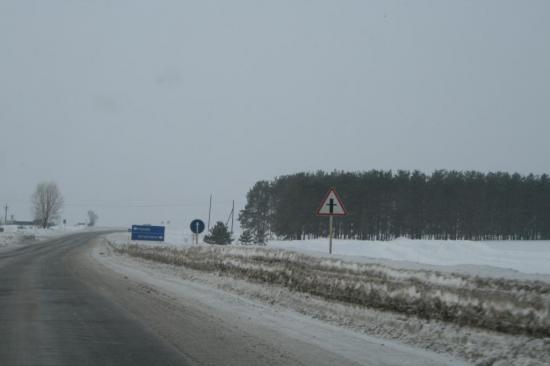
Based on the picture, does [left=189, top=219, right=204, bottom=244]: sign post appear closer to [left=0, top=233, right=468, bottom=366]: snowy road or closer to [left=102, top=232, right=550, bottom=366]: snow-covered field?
[left=102, top=232, right=550, bottom=366]: snow-covered field

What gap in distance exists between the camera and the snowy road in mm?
8883

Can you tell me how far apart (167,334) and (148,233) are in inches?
1569

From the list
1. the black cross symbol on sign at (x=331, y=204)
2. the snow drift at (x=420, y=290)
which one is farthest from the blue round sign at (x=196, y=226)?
the black cross symbol on sign at (x=331, y=204)

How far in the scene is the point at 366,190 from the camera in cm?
7056

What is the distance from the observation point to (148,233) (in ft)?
163

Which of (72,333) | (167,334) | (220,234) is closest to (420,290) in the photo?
(167,334)

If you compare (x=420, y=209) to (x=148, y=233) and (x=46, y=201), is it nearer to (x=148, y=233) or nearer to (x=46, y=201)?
(x=148, y=233)

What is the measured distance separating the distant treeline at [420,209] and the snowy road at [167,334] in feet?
176

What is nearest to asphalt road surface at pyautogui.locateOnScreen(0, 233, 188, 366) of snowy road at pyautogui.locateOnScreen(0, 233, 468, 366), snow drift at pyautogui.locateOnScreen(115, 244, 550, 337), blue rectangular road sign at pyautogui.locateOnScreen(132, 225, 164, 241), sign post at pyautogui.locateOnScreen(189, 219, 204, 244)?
snowy road at pyautogui.locateOnScreen(0, 233, 468, 366)

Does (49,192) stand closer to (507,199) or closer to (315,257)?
(507,199)

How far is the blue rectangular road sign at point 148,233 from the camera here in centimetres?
4938

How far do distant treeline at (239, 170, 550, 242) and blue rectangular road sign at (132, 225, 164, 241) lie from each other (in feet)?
75.8

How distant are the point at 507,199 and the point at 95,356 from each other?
70.2 m

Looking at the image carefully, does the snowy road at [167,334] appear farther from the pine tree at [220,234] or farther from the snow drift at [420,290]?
the pine tree at [220,234]
